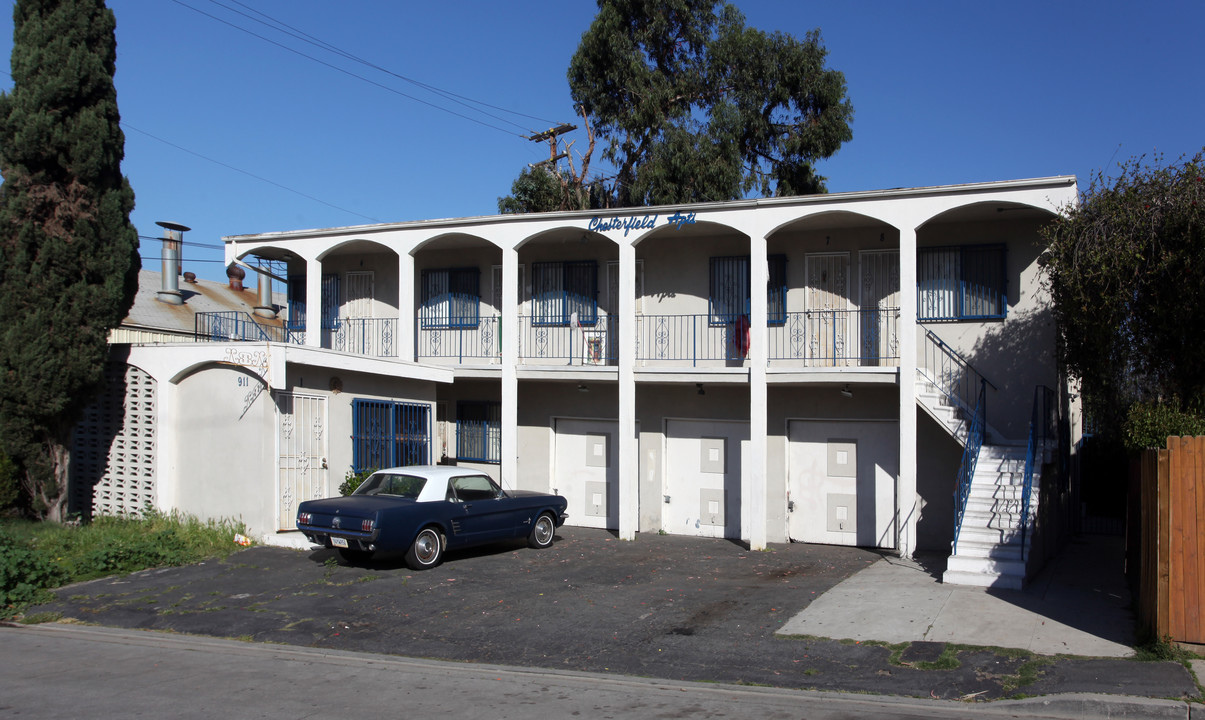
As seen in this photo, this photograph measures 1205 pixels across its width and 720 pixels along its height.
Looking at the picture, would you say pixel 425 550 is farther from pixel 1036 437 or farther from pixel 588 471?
pixel 1036 437

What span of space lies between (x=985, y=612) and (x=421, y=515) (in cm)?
749

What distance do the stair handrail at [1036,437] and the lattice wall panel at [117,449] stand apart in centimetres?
1373

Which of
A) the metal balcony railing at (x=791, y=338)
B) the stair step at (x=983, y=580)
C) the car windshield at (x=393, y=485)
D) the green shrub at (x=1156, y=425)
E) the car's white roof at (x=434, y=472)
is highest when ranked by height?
the metal balcony railing at (x=791, y=338)

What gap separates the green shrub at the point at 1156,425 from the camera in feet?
32.2

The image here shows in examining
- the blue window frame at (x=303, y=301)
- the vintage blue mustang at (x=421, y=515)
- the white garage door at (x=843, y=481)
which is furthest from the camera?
the blue window frame at (x=303, y=301)

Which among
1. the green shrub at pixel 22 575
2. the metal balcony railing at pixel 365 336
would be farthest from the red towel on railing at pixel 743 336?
the green shrub at pixel 22 575

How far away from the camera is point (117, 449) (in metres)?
16.1

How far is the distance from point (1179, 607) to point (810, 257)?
10.1 metres

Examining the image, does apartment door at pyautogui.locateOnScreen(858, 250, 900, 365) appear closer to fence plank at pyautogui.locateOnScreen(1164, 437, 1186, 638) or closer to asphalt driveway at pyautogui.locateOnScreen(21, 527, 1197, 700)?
asphalt driveway at pyautogui.locateOnScreen(21, 527, 1197, 700)

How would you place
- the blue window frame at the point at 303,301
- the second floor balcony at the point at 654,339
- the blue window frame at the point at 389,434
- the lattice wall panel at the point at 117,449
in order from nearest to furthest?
the lattice wall panel at the point at 117,449, the blue window frame at the point at 389,434, the second floor balcony at the point at 654,339, the blue window frame at the point at 303,301

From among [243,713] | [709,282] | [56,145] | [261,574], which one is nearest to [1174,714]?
[243,713]

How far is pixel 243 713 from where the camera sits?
7.18 m

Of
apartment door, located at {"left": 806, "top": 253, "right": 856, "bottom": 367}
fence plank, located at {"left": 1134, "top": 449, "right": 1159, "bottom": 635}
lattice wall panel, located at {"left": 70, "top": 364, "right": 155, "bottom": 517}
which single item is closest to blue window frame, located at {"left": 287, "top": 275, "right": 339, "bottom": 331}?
lattice wall panel, located at {"left": 70, "top": 364, "right": 155, "bottom": 517}

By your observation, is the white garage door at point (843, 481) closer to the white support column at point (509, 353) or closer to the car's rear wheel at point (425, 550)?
the white support column at point (509, 353)
